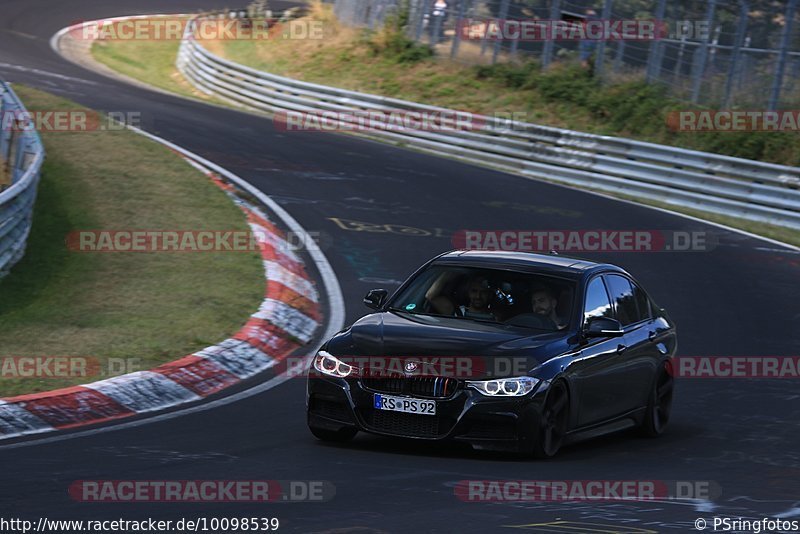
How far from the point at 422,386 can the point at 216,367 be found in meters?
3.39

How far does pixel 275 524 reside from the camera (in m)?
6.40

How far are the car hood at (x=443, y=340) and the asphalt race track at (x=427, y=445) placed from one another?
67 centimetres

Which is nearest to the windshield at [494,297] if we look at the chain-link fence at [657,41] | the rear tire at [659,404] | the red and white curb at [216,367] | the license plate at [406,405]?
the license plate at [406,405]

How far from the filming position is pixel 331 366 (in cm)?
888

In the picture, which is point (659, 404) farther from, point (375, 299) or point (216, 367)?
point (216, 367)

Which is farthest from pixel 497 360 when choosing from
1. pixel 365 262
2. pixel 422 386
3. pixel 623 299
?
pixel 365 262

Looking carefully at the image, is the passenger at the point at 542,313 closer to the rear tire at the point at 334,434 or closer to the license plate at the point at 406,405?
the license plate at the point at 406,405

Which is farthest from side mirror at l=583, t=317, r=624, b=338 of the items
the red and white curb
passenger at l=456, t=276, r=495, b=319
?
the red and white curb

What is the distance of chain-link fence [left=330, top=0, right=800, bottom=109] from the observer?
26.8 m

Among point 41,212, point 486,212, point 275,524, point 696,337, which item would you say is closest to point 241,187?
point 486,212

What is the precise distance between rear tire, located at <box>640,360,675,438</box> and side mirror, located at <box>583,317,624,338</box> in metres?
1.37

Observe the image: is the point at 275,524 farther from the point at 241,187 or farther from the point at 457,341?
the point at 241,187

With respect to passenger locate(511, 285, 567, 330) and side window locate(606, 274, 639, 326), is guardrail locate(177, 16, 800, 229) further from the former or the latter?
passenger locate(511, 285, 567, 330)

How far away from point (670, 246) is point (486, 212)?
298 cm
